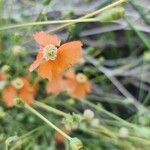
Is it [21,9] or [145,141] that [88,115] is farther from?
[21,9]

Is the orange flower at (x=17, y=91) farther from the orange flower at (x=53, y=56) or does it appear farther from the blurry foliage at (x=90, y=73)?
the orange flower at (x=53, y=56)

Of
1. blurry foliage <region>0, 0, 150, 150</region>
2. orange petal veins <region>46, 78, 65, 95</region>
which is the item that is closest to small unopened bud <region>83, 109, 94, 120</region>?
blurry foliage <region>0, 0, 150, 150</region>

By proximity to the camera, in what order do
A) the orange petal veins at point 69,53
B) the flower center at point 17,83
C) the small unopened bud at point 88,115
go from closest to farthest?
the orange petal veins at point 69,53 < the small unopened bud at point 88,115 < the flower center at point 17,83

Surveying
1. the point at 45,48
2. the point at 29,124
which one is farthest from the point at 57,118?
the point at 45,48

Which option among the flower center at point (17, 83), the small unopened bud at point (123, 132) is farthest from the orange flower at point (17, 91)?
the small unopened bud at point (123, 132)

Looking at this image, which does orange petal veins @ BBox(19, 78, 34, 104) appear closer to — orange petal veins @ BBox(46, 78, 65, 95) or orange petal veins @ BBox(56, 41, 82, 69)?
orange petal veins @ BBox(46, 78, 65, 95)

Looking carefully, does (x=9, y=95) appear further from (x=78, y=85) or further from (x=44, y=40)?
(x=44, y=40)
